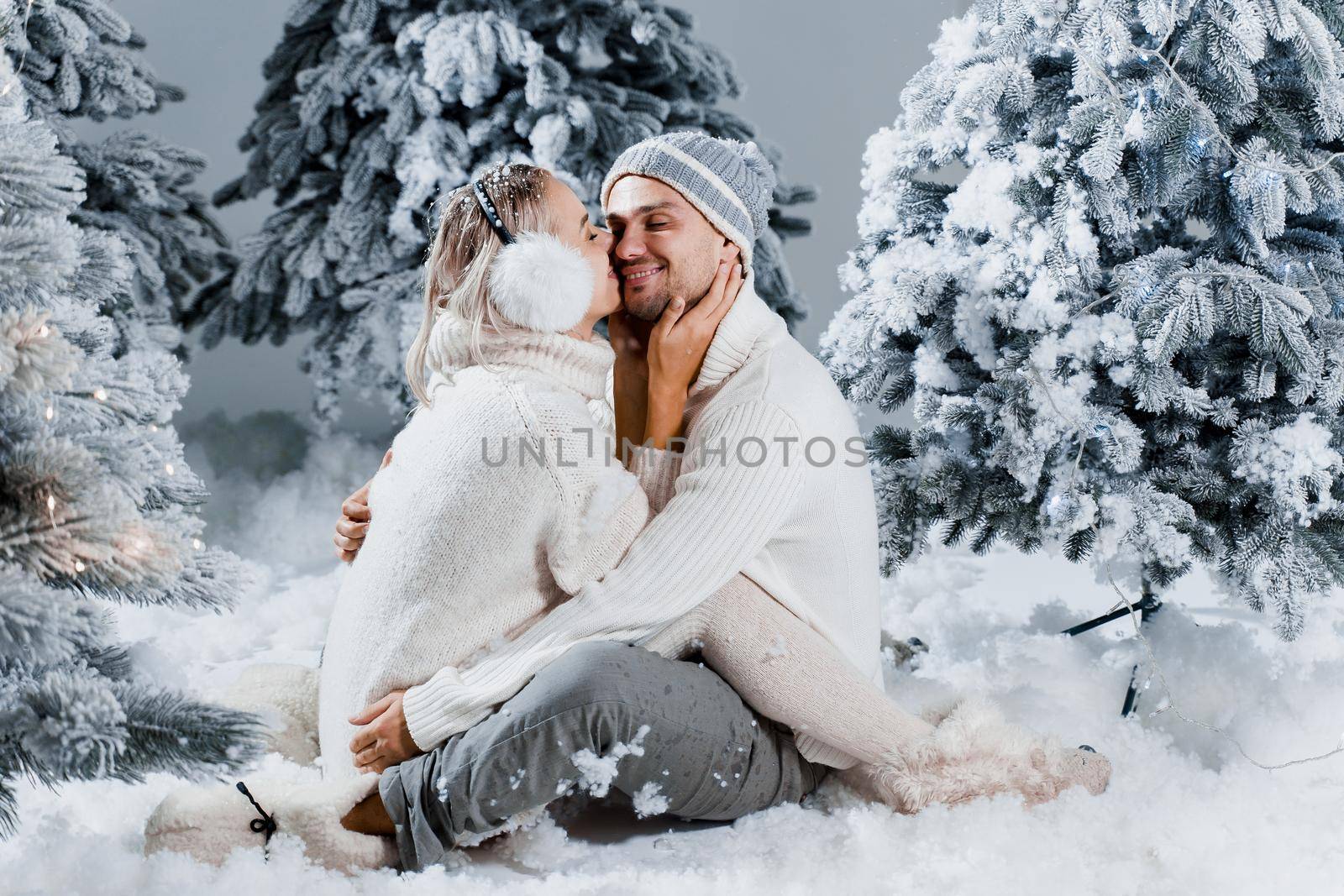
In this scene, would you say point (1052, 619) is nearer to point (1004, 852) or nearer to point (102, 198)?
point (1004, 852)

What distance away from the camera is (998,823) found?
1874 mm

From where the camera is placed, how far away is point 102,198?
12.0ft

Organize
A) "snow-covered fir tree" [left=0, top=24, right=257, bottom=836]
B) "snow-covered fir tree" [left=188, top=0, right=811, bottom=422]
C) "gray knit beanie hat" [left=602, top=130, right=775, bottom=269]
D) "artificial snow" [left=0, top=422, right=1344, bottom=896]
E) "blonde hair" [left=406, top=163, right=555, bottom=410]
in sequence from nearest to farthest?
"snow-covered fir tree" [left=0, top=24, right=257, bottom=836] < "artificial snow" [left=0, top=422, right=1344, bottom=896] < "blonde hair" [left=406, top=163, right=555, bottom=410] < "gray knit beanie hat" [left=602, top=130, right=775, bottom=269] < "snow-covered fir tree" [left=188, top=0, right=811, bottom=422]

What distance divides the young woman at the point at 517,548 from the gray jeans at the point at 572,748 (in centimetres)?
8

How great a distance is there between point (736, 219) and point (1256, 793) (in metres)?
1.38

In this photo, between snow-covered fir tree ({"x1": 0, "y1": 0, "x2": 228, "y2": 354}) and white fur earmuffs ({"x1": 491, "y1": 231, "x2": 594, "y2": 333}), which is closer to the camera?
white fur earmuffs ({"x1": 491, "y1": 231, "x2": 594, "y2": 333})

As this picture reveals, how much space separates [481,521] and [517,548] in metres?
0.07

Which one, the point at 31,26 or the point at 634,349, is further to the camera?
the point at 31,26

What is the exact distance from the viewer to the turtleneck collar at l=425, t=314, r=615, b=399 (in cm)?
189

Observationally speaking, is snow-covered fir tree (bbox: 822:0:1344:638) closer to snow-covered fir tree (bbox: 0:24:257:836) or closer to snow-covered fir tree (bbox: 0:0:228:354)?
snow-covered fir tree (bbox: 0:24:257:836)

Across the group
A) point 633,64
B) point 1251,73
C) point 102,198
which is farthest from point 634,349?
point 102,198

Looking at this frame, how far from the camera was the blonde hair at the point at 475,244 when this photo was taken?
1897 millimetres

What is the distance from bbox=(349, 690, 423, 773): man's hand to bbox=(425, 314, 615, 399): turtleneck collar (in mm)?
539

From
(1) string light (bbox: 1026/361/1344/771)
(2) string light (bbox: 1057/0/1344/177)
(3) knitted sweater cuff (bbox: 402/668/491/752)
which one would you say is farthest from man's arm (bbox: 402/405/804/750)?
(2) string light (bbox: 1057/0/1344/177)
